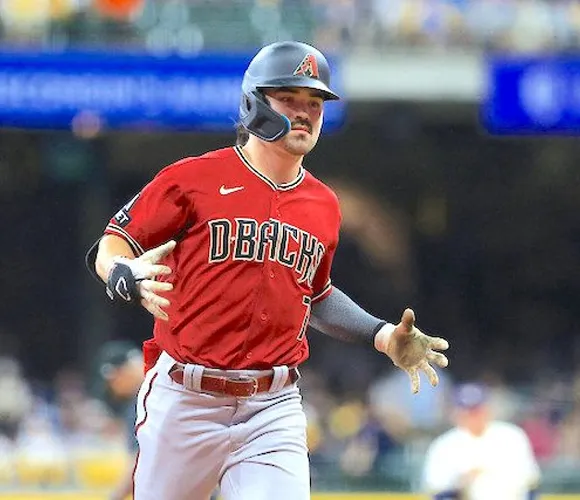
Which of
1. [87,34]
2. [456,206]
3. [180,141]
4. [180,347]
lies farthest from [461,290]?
[180,347]

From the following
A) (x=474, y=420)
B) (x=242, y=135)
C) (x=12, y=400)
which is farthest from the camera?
(x=12, y=400)

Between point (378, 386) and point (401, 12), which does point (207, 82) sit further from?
point (378, 386)

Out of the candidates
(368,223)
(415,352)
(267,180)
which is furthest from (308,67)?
(368,223)

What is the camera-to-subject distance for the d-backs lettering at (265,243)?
178 inches

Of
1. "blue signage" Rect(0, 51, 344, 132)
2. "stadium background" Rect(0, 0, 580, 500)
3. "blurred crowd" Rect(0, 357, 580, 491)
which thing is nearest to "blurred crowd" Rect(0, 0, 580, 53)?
"stadium background" Rect(0, 0, 580, 500)

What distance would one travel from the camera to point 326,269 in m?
4.86

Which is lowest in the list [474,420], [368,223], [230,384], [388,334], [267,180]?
[474,420]

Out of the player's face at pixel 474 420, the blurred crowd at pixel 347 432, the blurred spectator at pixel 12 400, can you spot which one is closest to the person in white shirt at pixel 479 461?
the player's face at pixel 474 420

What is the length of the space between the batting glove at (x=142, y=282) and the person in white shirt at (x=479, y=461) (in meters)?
4.37

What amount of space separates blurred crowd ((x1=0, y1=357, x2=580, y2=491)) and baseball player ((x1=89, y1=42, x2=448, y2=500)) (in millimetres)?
7184

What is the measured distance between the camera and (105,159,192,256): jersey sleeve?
14.6ft

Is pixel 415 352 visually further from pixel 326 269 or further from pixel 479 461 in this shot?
pixel 479 461

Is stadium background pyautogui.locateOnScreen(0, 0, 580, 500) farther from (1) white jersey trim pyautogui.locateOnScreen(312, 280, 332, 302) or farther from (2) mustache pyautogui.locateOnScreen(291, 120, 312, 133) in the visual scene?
(2) mustache pyautogui.locateOnScreen(291, 120, 312, 133)

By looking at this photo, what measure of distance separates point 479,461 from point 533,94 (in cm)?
723
